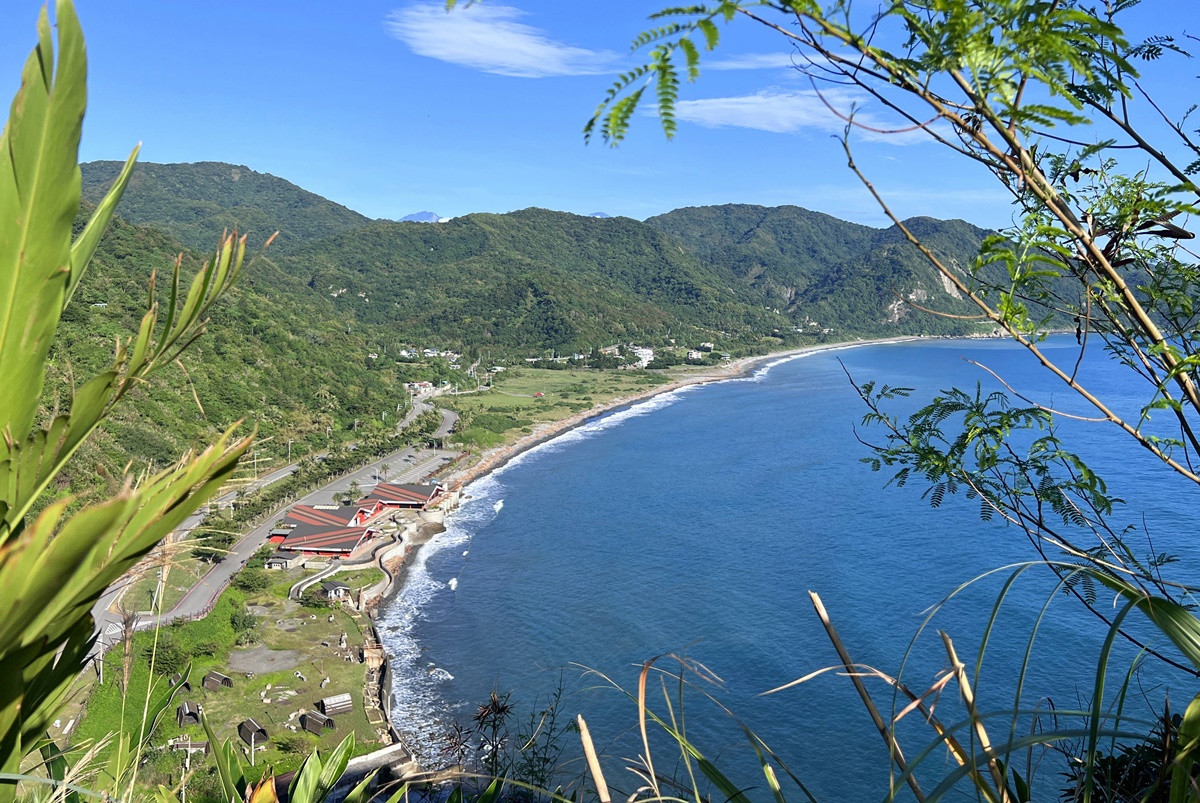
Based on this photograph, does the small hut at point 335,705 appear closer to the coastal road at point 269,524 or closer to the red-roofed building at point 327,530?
the coastal road at point 269,524

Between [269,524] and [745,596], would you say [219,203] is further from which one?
[745,596]

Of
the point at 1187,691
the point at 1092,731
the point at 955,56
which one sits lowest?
the point at 1187,691

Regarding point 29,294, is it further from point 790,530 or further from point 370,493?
point 370,493

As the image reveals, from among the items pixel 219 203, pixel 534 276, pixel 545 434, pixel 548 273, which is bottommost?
pixel 545 434

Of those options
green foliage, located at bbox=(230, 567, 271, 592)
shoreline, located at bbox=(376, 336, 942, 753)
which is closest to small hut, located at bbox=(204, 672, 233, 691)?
shoreline, located at bbox=(376, 336, 942, 753)

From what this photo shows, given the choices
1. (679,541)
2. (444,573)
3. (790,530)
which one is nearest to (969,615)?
(790,530)

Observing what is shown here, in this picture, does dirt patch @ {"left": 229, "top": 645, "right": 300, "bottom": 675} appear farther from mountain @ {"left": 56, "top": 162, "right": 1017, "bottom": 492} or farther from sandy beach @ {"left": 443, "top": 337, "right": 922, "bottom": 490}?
sandy beach @ {"left": 443, "top": 337, "right": 922, "bottom": 490}

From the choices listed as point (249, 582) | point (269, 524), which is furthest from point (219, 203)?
point (249, 582)
